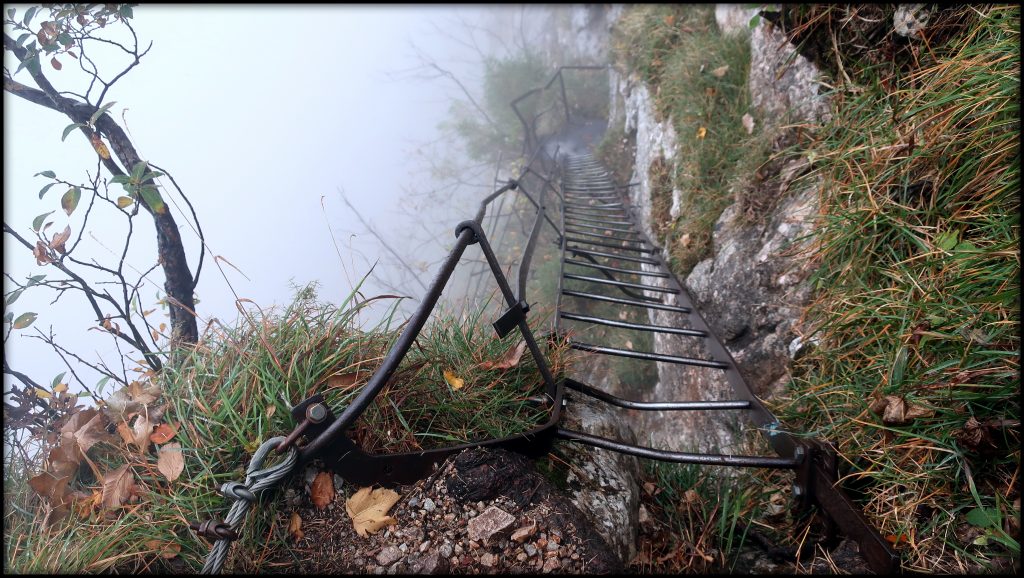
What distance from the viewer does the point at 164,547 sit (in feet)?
Result: 3.23

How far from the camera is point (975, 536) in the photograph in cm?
112

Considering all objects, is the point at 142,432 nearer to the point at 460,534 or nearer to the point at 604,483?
the point at 460,534

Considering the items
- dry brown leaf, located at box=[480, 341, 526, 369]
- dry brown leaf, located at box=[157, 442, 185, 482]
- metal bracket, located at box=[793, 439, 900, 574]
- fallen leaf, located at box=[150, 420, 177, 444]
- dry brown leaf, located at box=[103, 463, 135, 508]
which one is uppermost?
fallen leaf, located at box=[150, 420, 177, 444]

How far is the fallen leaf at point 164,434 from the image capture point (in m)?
1.15

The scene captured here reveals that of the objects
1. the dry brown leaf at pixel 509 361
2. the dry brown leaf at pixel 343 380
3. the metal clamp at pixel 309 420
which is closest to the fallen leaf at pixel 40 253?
the dry brown leaf at pixel 343 380

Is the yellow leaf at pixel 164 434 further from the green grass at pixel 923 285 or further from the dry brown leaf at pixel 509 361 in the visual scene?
the green grass at pixel 923 285

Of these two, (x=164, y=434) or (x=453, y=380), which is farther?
(x=453, y=380)

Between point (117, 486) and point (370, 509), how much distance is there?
61 centimetres

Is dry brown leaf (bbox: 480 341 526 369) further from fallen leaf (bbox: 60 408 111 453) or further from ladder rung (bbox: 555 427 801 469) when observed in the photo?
fallen leaf (bbox: 60 408 111 453)

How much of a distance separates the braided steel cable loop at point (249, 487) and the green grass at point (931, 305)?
160 centimetres

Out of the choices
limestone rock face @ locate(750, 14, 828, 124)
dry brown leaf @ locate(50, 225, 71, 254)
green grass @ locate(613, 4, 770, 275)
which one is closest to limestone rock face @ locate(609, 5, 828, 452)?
limestone rock face @ locate(750, 14, 828, 124)

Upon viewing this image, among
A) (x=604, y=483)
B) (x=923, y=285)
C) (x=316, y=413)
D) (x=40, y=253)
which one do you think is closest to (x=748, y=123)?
(x=923, y=285)

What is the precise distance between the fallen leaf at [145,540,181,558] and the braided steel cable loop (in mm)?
127

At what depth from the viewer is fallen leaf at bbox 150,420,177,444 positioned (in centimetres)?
115
